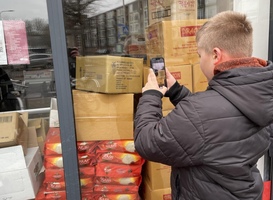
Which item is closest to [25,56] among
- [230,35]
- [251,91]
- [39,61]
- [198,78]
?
[39,61]

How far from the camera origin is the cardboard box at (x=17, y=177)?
63.7 inches

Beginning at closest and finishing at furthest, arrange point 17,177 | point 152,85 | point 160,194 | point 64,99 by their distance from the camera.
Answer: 1. point 152,85
2. point 64,99
3. point 17,177
4. point 160,194

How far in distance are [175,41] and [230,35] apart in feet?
2.41

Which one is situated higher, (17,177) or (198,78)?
(198,78)

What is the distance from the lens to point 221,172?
1019 millimetres

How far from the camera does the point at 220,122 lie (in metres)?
0.97

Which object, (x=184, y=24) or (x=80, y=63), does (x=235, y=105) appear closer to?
(x=184, y=24)

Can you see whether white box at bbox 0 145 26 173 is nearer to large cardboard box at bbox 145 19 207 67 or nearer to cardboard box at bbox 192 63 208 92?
large cardboard box at bbox 145 19 207 67

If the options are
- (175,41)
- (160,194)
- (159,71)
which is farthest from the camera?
(160,194)

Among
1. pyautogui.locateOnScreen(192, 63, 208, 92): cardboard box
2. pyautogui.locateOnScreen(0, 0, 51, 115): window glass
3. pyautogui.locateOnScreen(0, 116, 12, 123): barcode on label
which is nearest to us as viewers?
pyautogui.locateOnScreen(0, 0, 51, 115): window glass

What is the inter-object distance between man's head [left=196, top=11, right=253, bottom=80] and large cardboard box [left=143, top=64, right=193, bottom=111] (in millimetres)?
685

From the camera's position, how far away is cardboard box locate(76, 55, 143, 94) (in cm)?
171

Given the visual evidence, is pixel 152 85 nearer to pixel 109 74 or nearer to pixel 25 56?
pixel 109 74

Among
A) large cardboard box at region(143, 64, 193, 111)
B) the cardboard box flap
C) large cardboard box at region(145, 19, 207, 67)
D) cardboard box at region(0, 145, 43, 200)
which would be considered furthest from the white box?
large cardboard box at region(145, 19, 207, 67)
